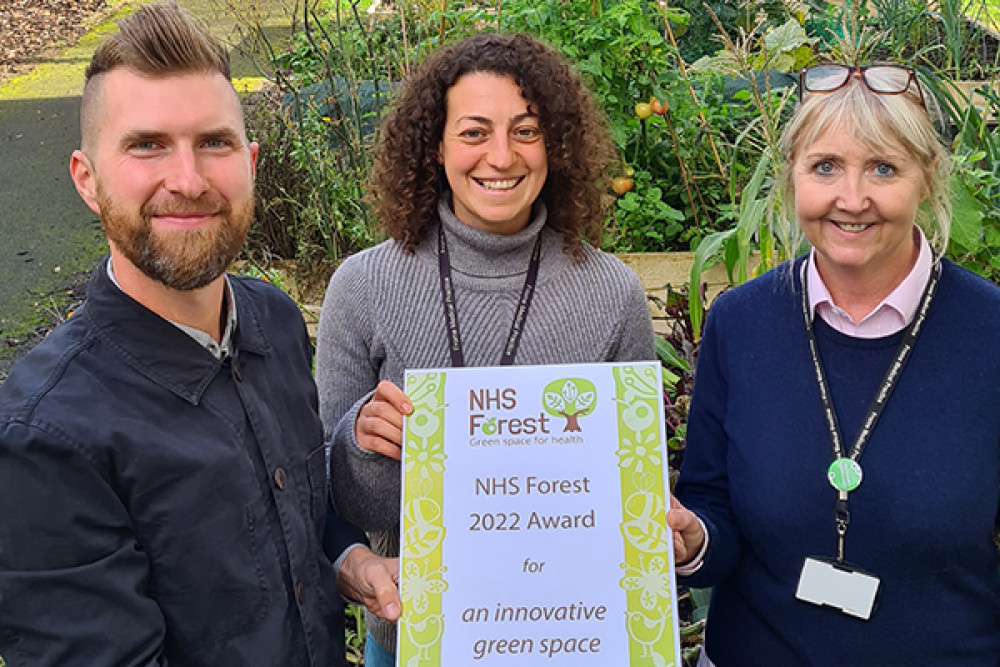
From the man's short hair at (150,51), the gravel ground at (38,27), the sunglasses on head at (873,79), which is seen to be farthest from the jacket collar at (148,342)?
the gravel ground at (38,27)

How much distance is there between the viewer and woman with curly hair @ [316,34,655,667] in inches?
79.6

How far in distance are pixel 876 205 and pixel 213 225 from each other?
1.17 m

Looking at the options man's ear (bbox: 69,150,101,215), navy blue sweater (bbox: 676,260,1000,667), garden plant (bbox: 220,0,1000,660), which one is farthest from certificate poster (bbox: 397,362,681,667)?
garden plant (bbox: 220,0,1000,660)

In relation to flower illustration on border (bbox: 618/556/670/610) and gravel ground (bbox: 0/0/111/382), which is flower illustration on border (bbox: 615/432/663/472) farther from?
gravel ground (bbox: 0/0/111/382)

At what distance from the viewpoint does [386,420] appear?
1.80 meters

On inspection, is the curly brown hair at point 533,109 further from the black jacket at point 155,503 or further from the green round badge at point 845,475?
the green round badge at point 845,475

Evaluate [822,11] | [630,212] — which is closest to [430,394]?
[630,212]

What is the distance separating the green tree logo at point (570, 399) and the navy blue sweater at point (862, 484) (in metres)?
0.35

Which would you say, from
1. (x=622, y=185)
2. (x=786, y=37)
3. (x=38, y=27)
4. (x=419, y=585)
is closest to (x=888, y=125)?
(x=419, y=585)

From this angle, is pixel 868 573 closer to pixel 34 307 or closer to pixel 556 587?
pixel 556 587

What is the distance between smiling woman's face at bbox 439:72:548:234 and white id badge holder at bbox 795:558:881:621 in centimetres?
94

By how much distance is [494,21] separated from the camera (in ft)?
13.9

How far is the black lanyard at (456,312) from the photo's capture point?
2012mm

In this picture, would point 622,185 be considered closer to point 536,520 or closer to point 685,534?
point 685,534
